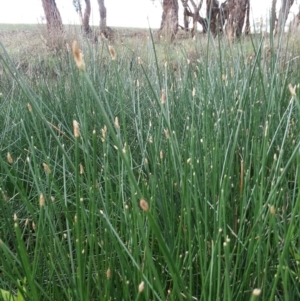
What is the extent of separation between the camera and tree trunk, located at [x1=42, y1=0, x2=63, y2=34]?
13.7ft

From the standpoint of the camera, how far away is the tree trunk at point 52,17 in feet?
13.7

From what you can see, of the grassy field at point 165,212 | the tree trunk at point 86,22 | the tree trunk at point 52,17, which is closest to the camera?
the grassy field at point 165,212

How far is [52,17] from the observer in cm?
478

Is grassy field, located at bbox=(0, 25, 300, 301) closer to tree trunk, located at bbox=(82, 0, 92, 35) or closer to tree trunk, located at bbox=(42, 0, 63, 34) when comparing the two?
tree trunk, located at bbox=(82, 0, 92, 35)

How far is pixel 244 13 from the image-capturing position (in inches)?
188

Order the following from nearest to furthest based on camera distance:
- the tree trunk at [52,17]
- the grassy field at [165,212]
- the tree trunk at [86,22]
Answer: the grassy field at [165,212] < the tree trunk at [86,22] < the tree trunk at [52,17]

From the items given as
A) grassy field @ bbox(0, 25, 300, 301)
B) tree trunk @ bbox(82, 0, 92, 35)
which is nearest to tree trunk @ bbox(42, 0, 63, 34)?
tree trunk @ bbox(82, 0, 92, 35)

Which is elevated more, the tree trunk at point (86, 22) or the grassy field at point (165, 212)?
the tree trunk at point (86, 22)

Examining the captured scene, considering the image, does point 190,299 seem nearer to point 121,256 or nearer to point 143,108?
point 121,256

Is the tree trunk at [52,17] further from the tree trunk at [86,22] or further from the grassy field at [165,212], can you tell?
the grassy field at [165,212]

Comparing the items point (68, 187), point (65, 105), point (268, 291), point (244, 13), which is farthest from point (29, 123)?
point (244, 13)

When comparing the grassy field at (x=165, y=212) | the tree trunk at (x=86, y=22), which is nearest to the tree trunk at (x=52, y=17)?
the tree trunk at (x=86, y=22)

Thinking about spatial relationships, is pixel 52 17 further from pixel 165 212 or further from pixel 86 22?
pixel 165 212

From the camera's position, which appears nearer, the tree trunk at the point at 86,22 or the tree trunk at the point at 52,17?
the tree trunk at the point at 86,22
